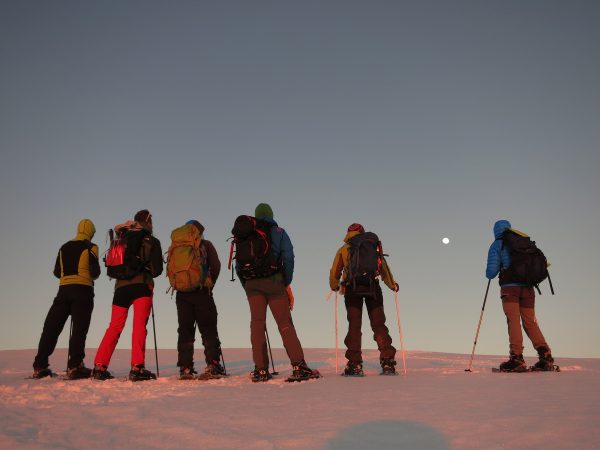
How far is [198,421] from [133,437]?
65 cm

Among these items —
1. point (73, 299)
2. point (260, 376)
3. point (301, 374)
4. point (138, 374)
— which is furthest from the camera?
point (73, 299)

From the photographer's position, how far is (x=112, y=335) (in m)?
8.18

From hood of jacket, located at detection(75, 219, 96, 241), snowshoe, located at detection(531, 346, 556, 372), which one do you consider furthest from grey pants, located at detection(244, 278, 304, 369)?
snowshoe, located at detection(531, 346, 556, 372)

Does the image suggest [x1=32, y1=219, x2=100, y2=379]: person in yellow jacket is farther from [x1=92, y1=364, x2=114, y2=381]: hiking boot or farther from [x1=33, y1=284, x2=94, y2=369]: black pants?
[x1=92, y1=364, x2=114, y2=381]: hiking boot

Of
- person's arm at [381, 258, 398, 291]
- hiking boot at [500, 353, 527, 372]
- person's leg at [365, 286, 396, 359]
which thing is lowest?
hiking boot at [500, 353, 527, 372]

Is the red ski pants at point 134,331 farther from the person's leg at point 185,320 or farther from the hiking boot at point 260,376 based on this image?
the hiking boot at point 260,376

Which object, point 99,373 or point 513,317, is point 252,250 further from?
point 513,317

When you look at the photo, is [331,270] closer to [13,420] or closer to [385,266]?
[385,266]

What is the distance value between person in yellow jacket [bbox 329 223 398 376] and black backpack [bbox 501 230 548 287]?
208cm

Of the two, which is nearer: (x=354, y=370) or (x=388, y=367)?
(x=354, y=370)

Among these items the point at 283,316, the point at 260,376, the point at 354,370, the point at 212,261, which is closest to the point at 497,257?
the point at 354,370

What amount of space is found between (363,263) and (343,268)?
19.7 inches

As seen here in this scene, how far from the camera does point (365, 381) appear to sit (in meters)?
7.16

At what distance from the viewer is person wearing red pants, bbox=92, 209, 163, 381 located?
315 inches
